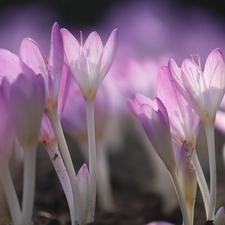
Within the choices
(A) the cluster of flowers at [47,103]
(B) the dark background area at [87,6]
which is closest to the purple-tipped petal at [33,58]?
(A) the cluster of flowers at [47,103]

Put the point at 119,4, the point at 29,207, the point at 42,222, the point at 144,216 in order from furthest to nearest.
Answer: the point at 119,4 < the point at 144,216 < the point at 42,222 < the point at 29,207

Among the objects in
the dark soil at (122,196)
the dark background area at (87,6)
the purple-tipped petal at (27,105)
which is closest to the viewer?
the purple-tipped petal at (27,105)

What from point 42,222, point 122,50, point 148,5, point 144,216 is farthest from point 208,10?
point 42,222

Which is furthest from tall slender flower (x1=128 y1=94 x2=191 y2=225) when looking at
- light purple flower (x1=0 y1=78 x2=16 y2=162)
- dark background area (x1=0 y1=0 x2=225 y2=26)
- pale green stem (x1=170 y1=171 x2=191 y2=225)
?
dark background area (x1=0 y1=0 x2=225 y2=26)

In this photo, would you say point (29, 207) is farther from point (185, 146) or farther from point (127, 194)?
point (127, 194)

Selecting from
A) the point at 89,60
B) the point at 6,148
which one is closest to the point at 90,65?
the point at 89,60

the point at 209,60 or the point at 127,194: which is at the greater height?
the point at 209,60

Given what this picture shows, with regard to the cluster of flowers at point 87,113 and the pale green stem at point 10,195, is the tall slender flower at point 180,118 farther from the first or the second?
the pale green stem at point 10,195
